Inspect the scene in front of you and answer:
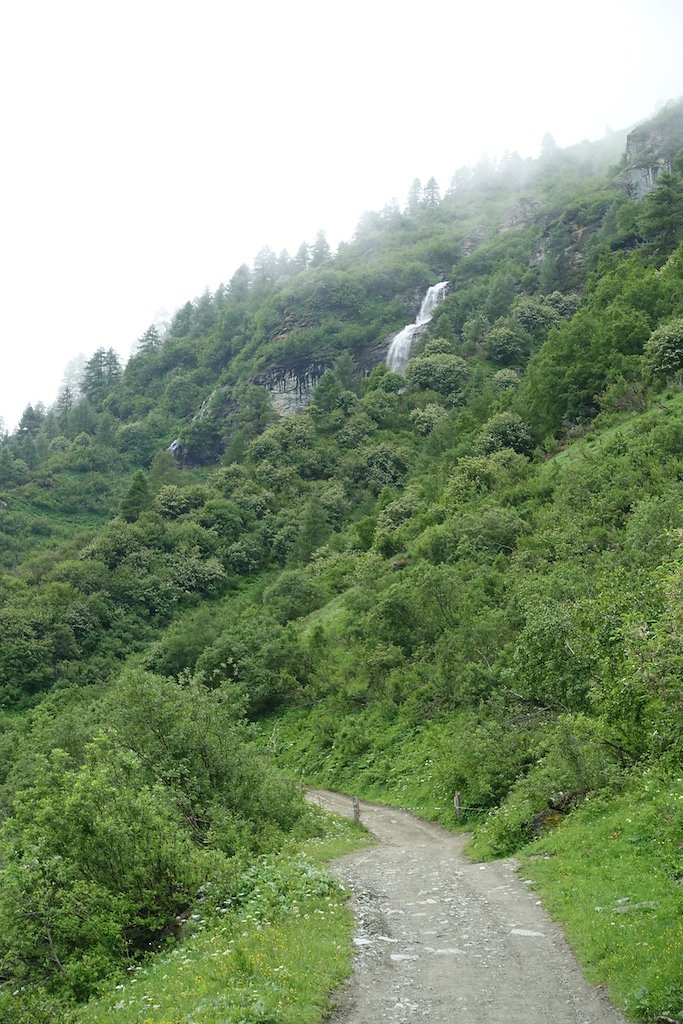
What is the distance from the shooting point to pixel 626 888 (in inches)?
489

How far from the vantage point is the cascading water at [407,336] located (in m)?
119

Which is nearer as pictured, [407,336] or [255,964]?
[255,964]

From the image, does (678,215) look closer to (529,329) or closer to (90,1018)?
(529,329)

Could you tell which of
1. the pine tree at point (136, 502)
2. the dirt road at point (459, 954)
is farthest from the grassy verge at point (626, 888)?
the pine tree at point (136, 502)

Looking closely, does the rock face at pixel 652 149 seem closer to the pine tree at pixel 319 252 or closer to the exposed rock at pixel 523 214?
the exposed rock at pixel 523 214

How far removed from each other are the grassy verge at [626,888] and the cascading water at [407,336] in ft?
327

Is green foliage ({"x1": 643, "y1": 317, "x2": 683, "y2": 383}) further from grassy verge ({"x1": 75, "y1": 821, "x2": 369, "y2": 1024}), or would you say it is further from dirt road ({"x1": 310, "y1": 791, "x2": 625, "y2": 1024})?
grassy verge ({"x1": 75, "y1": 821, "x2": 369, "y2": 1024})

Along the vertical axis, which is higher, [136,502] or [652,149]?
[652,149]

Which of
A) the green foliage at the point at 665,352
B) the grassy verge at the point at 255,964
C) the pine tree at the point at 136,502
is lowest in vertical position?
the grassy verge at the point at 255,964

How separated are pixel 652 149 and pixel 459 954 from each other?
144 metres

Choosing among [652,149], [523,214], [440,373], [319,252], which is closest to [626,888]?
[440,373]

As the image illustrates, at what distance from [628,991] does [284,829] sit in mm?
13793

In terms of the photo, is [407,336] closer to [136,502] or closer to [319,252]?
[136,502]

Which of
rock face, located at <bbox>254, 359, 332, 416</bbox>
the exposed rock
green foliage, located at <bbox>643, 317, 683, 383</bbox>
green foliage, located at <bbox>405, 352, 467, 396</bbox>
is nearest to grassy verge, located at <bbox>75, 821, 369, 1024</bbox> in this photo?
green foliage, located at <bbox>643, 317, 683, 383</bbox>
